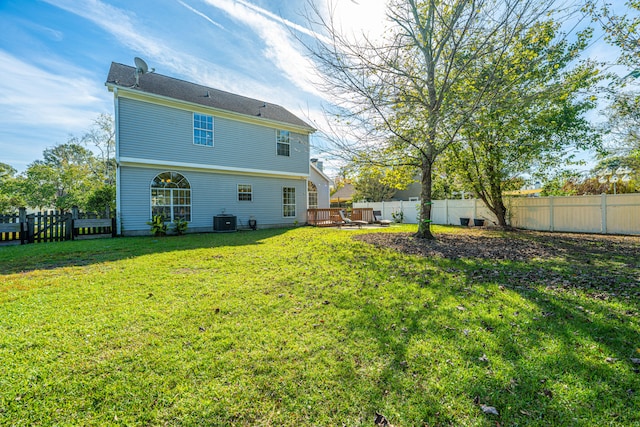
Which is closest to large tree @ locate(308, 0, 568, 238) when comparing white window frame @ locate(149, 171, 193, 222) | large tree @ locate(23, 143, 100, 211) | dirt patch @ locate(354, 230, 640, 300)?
dirt patch @ locate(354, 230, 640, 300)

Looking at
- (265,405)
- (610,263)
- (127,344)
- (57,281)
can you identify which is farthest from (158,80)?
(610,263)

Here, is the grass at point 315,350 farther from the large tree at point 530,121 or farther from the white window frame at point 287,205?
the white window frame at point 287,205

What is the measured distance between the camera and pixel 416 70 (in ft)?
28.2

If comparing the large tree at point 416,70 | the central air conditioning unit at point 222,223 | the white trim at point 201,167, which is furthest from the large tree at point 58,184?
the large tree at point 416,70

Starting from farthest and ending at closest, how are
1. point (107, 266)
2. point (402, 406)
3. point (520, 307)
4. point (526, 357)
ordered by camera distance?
1. point (107, 266)
2. point (520, 307)
3. point (526, 357)
4. point (402, 406)

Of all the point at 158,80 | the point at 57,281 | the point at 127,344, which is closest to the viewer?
the point at 127,344

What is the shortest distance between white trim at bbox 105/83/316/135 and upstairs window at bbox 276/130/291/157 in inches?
13.3

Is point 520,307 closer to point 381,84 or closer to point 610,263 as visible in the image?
point 610,263

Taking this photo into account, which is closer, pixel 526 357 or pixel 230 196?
pixel 526 357

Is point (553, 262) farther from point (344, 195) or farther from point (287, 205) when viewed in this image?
point (344, 195)

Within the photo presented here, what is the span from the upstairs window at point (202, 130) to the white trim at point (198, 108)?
29 cm

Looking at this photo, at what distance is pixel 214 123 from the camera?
42.4 ft

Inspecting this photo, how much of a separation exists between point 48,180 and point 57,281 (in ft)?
88.5

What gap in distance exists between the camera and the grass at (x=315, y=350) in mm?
1837
